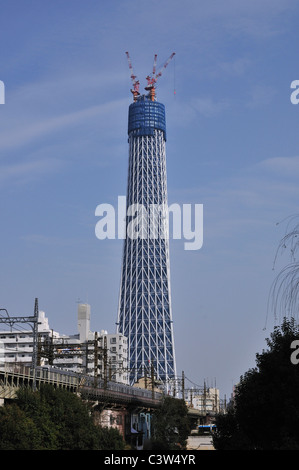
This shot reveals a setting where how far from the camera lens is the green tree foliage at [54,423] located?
6217 centimetres

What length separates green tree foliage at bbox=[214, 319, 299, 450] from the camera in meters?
52.3

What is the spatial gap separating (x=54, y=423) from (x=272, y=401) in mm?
22723

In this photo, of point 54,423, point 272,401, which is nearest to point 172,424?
point 54,423

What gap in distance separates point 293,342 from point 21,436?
23.2 metres

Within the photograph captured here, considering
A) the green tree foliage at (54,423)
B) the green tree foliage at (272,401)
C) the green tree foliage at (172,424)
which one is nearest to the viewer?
the green tree foliage at (272,401)

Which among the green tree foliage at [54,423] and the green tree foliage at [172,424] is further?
the green tree foliage at [172,424]

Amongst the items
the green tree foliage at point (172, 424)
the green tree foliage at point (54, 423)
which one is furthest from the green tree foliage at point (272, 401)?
the green tree foliage at point (172, 424)

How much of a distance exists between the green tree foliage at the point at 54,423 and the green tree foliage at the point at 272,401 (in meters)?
14.7

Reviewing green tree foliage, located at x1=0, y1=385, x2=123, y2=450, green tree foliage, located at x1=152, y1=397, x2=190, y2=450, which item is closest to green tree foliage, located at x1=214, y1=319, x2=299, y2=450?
green tree foliage, located at x1=0, y1=385, x2=123, y2=450

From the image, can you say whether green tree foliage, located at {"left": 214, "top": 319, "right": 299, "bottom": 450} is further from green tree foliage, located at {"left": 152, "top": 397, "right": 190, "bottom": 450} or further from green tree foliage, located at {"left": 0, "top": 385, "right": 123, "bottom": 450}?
green tree foliage, located at {"left": 152, "top": 397, "right": 190, "bottom": 450}

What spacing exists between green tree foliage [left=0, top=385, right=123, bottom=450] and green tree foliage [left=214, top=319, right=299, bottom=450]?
48.1 ft

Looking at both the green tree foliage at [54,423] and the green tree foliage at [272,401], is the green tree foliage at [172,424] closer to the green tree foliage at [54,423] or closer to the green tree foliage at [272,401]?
the green tree foliage at [54,423]

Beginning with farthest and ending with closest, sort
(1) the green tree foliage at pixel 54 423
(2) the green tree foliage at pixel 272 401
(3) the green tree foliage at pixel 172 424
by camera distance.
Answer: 1. (3) the green tree foliage at pixel 172 424
2. (1) the green tree foliage at pixel 54 423
3. (2) the green tree foliage at pixel 272 401
